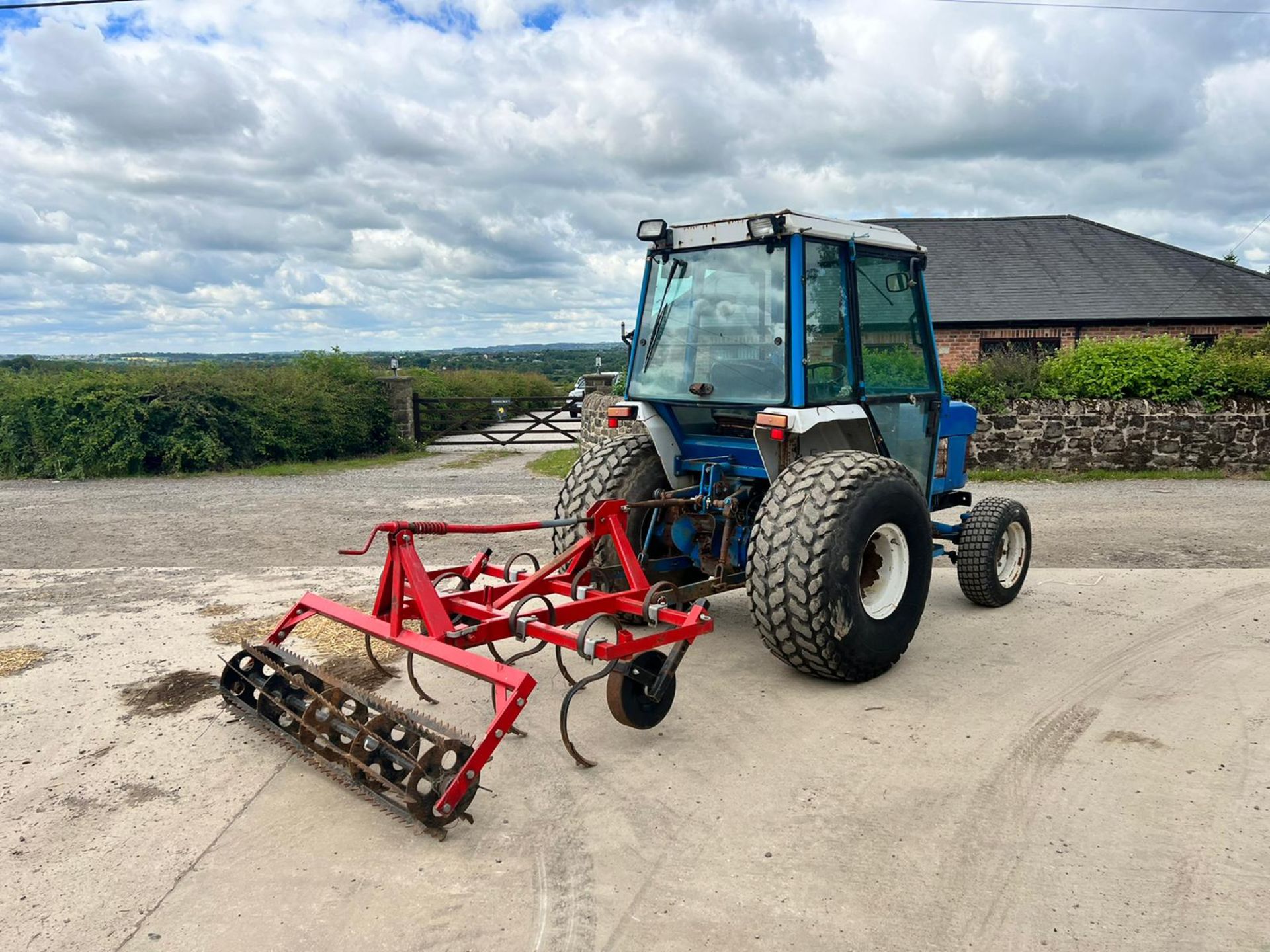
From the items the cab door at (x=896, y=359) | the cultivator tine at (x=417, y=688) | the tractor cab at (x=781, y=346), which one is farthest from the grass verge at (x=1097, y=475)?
the cultivator tine at (x=417, y=688)

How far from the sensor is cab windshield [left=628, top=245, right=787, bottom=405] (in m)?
5.17

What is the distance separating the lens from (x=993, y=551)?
6.10 m

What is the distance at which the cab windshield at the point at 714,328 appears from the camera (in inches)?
203

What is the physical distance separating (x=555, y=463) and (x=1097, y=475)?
27.1ft

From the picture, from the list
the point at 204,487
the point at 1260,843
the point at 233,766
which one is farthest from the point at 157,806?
the point at 204,487

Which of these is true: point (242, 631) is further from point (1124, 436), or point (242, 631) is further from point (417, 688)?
point (1124, 436)

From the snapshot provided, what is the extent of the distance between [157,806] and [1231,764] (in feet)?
14.4

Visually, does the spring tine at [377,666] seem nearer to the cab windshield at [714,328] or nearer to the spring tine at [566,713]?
the spring tine at [566,713]

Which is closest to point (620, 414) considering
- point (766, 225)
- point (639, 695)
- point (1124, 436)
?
point (766, 225)

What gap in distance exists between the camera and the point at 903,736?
4270 mm

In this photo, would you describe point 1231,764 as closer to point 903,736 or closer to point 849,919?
point 903,736

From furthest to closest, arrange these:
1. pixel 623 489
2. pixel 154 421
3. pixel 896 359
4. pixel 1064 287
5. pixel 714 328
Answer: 1. pixel 1064 287
2. pixel 154 421
3. pixel 896 359
4. pixel 623 489
5. pixel 714 328

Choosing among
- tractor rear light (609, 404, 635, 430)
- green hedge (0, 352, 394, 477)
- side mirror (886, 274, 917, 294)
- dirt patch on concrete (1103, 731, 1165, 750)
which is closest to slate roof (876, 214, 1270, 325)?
green hedge (0, 352, 394, 477)

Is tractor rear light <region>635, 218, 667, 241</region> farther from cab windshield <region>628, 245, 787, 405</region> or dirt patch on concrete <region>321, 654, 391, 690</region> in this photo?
dirt patch on concrete <region>321, 654, 391, 690</region>
